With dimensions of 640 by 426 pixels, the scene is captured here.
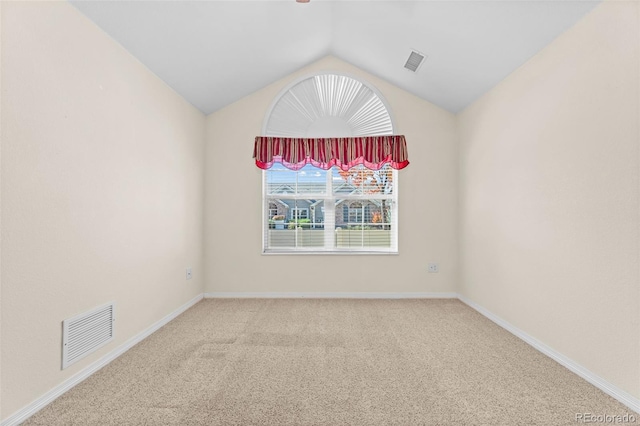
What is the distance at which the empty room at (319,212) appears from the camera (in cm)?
163

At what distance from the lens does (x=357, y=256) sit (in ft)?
12.6

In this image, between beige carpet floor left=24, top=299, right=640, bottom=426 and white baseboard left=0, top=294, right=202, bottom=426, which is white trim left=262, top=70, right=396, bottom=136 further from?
white baseboard left=0, top=294, right=202, bottom=426

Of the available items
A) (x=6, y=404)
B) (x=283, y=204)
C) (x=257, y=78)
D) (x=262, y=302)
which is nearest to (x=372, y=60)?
(x=257, y=78)

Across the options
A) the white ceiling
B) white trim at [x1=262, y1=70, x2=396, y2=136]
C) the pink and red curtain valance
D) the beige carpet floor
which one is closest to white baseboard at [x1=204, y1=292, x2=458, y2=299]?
the beige carpet floor

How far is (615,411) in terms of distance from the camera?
5.25 ft

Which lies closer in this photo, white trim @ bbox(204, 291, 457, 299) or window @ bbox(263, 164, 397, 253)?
white trim @ bbox(204, 291, 457, 299)

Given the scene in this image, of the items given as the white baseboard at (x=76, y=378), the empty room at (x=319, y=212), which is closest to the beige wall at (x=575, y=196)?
the empty room at (x=319, y=212)

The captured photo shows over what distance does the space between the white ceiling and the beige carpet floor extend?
2.23 m

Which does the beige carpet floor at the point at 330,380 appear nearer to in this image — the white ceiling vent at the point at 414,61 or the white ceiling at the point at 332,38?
the white ceiling at the point at 332,38

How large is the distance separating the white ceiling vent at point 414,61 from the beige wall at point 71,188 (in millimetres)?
2345

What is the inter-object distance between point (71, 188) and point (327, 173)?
2667 millimetres

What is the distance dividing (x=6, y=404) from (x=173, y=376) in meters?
0.73

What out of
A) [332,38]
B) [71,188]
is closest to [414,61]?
[332,38]

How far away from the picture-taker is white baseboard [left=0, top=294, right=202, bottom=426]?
1.53m
